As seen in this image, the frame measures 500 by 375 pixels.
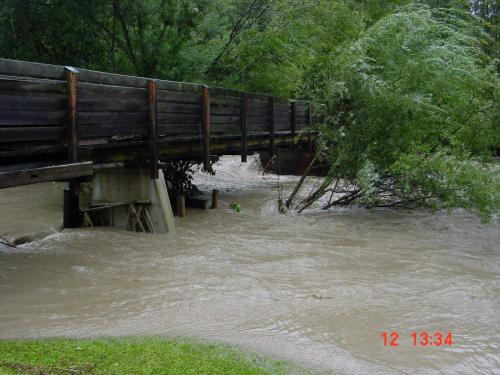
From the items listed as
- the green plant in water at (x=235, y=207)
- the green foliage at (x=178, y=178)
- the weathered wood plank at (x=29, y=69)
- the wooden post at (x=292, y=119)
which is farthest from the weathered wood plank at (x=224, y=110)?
the weathered wood plank at (x=29, y=69)

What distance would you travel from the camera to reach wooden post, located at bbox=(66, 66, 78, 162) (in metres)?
7.77

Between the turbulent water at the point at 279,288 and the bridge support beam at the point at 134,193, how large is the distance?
0.47m

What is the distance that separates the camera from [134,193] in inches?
435

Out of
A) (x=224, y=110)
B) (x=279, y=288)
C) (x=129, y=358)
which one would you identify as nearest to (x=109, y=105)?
(x=279, y=288)

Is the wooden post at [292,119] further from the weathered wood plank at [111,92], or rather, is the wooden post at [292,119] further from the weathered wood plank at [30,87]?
the weathered wood plank at [30,87]

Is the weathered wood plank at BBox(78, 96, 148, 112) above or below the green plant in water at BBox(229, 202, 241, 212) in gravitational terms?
above

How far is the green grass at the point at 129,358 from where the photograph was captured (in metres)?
4.26

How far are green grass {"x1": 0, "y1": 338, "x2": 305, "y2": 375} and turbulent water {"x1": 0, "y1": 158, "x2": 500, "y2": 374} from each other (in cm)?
43

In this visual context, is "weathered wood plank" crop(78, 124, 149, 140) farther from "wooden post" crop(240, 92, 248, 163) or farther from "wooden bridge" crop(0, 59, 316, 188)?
"wooden post" crop(240, 92, 248, 163)

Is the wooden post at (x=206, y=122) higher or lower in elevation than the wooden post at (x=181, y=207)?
higher

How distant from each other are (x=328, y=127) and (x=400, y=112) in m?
1.95

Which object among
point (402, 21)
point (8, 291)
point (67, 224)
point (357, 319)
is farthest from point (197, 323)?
point (402, 21)

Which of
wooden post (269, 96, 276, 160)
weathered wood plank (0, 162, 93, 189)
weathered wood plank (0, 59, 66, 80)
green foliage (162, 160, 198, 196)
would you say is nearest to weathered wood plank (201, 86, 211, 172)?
green foliage (162, 160, 198, 196)

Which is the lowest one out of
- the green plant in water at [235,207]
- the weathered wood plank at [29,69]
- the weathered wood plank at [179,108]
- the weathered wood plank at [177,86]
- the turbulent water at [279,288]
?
the turbulent water at [279,288]
